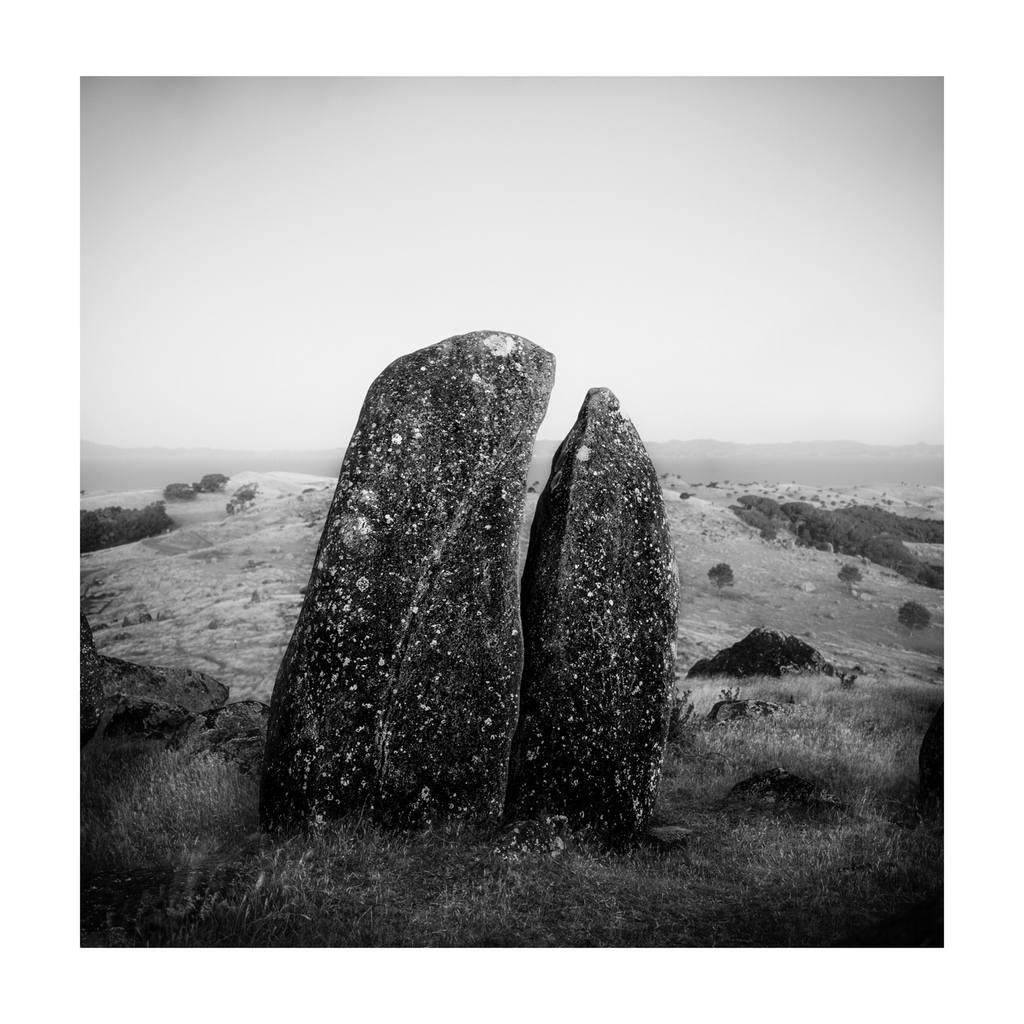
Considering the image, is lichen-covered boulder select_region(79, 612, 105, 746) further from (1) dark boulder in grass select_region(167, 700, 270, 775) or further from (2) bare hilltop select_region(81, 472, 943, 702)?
(2) bare hilltop select_region(81, 472, 943, 702)

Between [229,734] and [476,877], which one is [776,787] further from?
[229,734]

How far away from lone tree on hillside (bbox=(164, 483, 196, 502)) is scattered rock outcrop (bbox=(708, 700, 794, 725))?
862 centimetres

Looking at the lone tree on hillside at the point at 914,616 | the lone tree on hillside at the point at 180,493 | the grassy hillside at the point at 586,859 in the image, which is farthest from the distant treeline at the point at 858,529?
the lone tree on hillside at the point at 180,493

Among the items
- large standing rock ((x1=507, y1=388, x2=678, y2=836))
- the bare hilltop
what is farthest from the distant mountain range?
large standing rock ((x1=507, y1=388, x2=678, y2=836))

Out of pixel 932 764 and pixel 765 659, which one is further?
pixel 765 659

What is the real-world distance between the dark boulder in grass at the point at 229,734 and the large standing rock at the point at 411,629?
193cm

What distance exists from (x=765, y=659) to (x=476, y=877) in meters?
7.12

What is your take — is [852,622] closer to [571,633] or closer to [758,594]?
[758,594]

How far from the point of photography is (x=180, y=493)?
13.6 metres

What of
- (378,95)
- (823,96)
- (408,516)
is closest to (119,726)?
(408,516)

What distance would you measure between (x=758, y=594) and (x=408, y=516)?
9.36m

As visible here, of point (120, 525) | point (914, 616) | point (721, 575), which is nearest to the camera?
point (914, 616)

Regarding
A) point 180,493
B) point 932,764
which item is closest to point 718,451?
point 932,764

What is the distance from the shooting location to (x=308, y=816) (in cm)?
639
